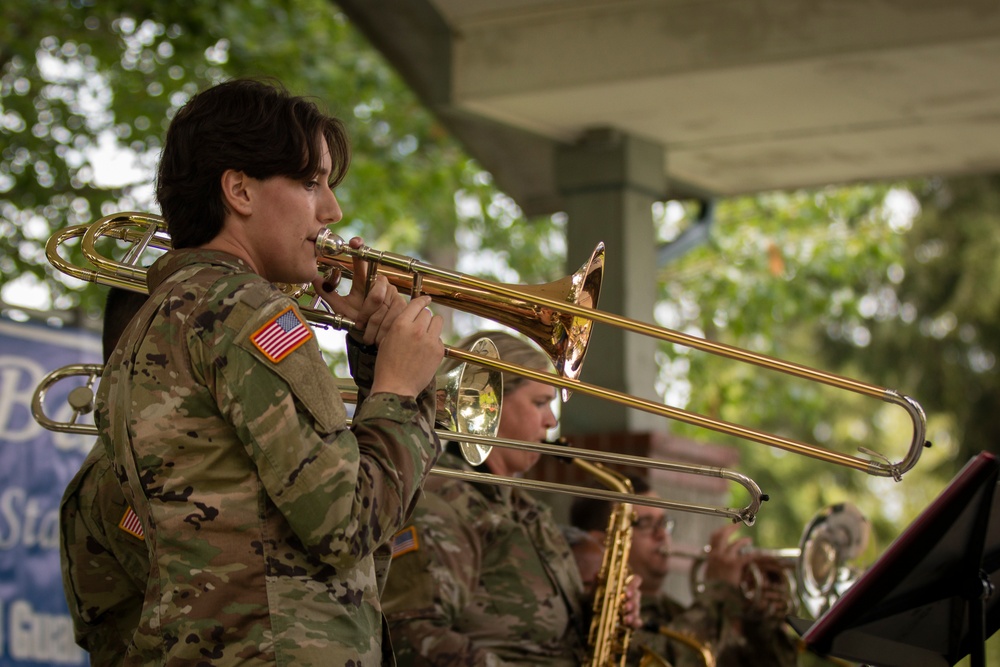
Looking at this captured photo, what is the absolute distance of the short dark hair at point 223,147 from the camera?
221 cm

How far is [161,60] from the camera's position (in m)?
8.16

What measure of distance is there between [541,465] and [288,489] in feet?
12.2

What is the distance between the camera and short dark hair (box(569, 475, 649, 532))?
15.0ft

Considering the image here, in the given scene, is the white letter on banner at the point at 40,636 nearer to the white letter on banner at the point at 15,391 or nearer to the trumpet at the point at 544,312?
the white letter on banner at the point at 15,391

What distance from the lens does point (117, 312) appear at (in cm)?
334

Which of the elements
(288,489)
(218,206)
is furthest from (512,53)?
(288,489)

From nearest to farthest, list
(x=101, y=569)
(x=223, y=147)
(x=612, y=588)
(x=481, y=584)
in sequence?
(x=223, y=147)
(x=101, y=569)
(x=481, y=584)
(x=612, y=588)

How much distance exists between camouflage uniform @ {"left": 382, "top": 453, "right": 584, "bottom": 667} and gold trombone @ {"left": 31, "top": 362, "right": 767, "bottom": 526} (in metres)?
0.33

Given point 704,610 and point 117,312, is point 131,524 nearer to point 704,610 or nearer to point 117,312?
point 117,312

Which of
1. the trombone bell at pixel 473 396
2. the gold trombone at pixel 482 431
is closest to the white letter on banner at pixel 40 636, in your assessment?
the gold trombone at pixel 482 431

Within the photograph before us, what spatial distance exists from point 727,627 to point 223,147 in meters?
3.12

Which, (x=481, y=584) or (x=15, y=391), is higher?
(x=15, y=391)

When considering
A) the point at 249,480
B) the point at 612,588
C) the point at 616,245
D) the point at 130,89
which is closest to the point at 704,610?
the point at 612,588

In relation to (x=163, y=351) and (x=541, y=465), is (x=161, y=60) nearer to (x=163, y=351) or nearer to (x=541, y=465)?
(x=541, y=465)
